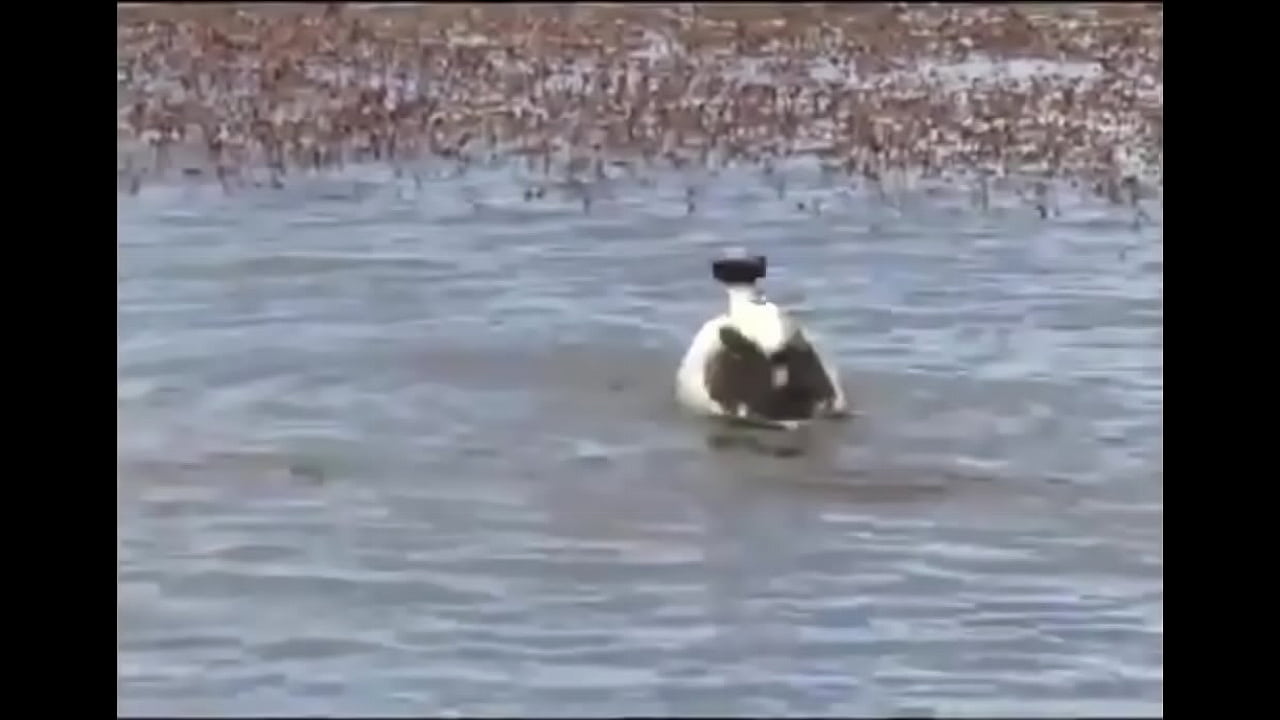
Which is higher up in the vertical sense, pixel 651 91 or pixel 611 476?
pixel 651 91

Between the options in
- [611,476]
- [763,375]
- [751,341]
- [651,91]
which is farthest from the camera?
[651,91]

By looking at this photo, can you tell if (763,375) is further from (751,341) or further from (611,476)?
(611,476)

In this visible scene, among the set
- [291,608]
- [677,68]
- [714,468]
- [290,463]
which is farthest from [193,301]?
[677,68]

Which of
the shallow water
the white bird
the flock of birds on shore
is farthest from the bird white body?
the flock of birds on shore

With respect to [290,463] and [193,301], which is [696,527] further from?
[193,301]

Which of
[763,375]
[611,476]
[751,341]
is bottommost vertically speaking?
[611,476]

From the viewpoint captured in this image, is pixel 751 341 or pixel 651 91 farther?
pixel 651 91

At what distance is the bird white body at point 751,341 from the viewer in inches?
540

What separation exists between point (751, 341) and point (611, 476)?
135 centimetres

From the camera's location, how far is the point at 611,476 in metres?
12.8

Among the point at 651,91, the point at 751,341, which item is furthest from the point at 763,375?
the point at 651,91

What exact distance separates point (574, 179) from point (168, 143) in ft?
11.0

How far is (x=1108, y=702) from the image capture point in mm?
10227
